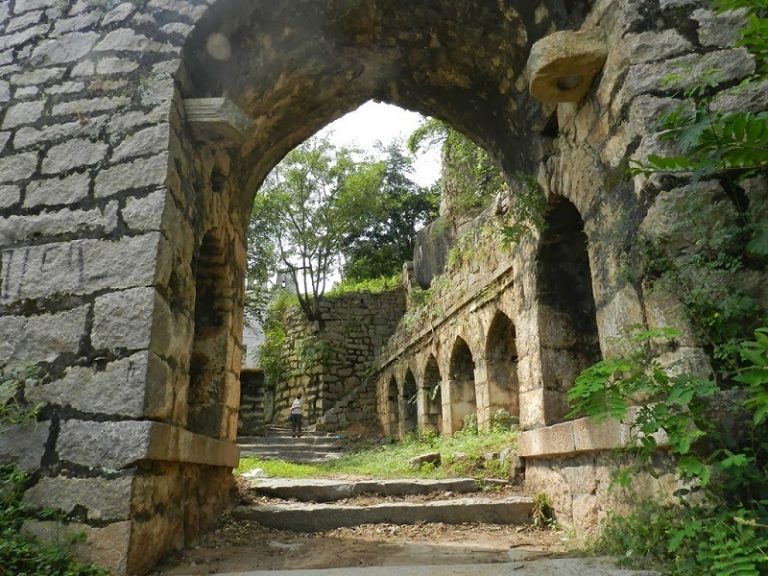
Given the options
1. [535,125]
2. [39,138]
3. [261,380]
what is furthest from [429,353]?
[39,138]

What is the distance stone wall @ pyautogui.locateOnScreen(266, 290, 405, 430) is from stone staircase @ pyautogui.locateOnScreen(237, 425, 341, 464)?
72.7 inches

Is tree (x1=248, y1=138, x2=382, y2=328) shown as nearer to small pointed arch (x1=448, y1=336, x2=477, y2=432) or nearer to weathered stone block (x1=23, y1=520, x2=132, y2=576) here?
small pointed arch (x1=448, y1=336, x2=477, y2=432)

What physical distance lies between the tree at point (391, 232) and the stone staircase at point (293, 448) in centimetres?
914

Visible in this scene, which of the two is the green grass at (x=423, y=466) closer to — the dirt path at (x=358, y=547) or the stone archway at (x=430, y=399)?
the stone archway at (x=430, y=399)

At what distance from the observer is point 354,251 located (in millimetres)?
21422

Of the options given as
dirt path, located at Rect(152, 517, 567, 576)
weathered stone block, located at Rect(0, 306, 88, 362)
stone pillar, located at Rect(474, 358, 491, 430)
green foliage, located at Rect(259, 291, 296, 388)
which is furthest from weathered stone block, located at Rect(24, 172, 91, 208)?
green foliage, located at Rect(259, 291, 296, 388)

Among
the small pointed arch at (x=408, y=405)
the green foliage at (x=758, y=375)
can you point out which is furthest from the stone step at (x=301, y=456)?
the green foliage at (x=758, y=375)

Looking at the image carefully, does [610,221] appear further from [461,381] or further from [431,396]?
[431,396]

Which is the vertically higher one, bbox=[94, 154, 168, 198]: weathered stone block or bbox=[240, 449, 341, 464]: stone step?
bbox=[94, 154, 168, 198]: weathered stone block

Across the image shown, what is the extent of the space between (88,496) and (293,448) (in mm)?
8513

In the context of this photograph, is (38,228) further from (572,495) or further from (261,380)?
(261,380)

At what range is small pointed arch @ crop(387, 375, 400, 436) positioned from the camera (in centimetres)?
1330

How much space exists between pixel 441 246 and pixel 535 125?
30.3ft

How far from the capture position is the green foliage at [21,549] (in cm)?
236
